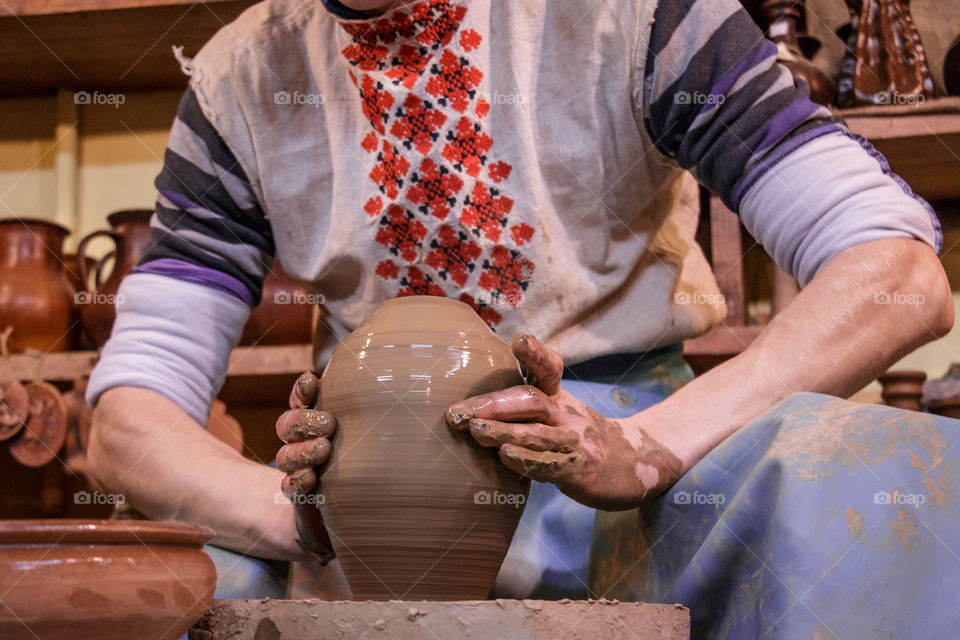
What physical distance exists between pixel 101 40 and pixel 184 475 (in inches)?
52.9

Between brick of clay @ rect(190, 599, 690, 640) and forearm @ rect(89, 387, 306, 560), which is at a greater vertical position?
brick of clay @ rect(190, 599, 690, 640)

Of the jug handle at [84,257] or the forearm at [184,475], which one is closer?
the forearm at [184,475]

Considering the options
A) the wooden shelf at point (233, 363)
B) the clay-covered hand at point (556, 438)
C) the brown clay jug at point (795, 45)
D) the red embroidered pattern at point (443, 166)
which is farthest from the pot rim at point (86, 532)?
the brown clay jug at point (795, 45)

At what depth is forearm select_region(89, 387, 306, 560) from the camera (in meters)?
1.06

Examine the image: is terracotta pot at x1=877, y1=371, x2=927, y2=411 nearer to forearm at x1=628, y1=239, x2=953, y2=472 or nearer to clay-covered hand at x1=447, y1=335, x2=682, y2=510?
forearm at x1=628, y1=239, x2=953, y2=472

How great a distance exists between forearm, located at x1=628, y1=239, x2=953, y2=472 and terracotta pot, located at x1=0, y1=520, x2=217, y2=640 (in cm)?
43

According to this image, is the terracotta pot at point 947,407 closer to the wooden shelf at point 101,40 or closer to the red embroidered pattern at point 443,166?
the red embroidered pattern at point 443,166

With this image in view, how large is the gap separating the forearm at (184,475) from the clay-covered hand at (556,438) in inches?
14.8

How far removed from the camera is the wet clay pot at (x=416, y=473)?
76 centimetres

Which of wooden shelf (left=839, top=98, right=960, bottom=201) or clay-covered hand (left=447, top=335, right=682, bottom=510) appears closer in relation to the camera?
clay-covered hand (left=447, top=335, right=682, bottom=510)

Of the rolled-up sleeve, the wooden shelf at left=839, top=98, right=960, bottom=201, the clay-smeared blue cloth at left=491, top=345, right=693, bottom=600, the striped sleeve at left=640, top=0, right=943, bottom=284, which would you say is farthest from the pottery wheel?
the wooden shelf at left=839, top=98, right=960, bottom=201

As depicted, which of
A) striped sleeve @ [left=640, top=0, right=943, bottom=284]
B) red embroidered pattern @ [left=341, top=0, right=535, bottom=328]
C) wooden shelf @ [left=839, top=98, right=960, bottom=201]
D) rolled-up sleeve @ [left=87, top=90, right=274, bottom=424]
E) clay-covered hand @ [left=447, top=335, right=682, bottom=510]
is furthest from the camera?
wooden shelf @ [left=839, top=98, right=960, bottom=201]

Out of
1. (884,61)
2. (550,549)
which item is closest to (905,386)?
(884,61)

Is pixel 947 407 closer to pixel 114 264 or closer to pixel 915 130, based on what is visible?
pixel 915 130
